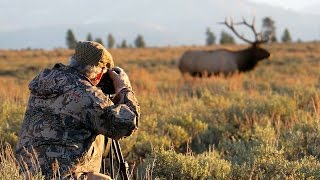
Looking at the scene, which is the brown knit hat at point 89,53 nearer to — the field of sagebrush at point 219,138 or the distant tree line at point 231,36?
the field of sagebrush at point 219,138

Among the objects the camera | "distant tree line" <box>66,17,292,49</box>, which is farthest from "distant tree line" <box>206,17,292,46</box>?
the camera

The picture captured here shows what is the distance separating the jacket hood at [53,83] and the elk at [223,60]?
12.7 metres

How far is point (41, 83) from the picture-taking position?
12.1 ft

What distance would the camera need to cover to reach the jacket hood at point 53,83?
142 inches

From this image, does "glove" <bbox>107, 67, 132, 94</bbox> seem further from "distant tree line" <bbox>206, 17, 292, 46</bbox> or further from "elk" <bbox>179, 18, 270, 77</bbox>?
"distant tree line" <bbox>206, 17, 292, 46</bbox>

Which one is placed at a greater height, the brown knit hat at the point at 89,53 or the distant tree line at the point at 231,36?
the brown knit hat at the point at 89,53

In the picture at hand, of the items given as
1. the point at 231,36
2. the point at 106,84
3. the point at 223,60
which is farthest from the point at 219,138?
the point at 231,36

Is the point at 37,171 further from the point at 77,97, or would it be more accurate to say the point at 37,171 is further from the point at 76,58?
the point at 76,58

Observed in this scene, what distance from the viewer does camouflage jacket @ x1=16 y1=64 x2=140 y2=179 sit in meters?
3.55

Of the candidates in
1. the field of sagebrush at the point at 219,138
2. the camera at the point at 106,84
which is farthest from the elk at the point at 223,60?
the camera at the point at 106,84

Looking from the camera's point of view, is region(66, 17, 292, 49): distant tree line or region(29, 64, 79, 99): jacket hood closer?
region(29, 64, 79, 99): jacket hood

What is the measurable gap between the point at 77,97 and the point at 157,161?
1645 mm

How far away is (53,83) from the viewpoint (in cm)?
365

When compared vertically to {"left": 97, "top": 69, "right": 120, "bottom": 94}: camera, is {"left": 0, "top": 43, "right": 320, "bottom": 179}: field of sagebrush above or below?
below
